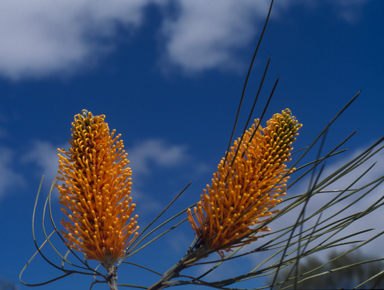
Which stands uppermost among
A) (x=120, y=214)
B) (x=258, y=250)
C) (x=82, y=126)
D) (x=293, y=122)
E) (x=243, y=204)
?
(x=82, y=126)

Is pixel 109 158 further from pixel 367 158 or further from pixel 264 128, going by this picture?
pixel 367 158

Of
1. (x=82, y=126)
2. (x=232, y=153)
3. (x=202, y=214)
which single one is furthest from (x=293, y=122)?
(x=82, y=126)

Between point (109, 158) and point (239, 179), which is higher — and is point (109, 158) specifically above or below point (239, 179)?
above

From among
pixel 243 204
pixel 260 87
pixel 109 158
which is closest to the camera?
pixel 260 87
